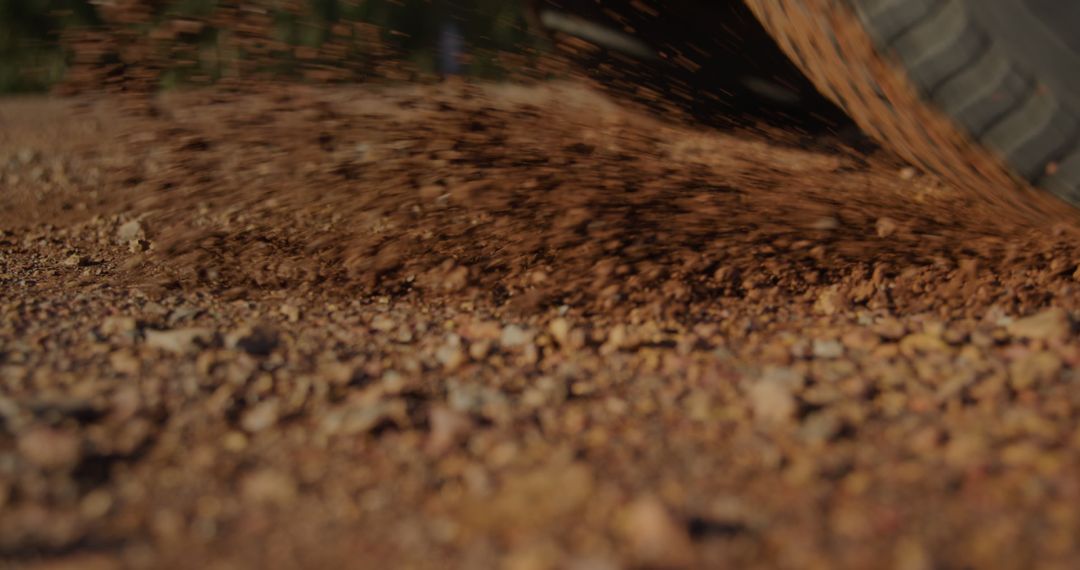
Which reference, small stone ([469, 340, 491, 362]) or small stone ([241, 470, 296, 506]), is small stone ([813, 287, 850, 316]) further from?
small stone ([241, 470, 296, 506])

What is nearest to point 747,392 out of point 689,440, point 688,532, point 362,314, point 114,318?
point 689,440

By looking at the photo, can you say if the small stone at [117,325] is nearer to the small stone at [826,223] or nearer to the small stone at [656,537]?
the small stone at [656,537]

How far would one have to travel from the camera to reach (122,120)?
3148 mm

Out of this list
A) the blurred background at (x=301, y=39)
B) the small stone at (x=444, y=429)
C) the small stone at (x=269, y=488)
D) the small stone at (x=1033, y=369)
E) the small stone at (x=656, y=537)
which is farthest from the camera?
the blurred background at (x=301, y=39)

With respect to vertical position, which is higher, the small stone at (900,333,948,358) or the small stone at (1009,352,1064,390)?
the small stone at (1009,352,1064,390)

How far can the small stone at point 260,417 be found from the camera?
46.9 inches

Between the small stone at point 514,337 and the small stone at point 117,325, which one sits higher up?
the small stone at point 514,337

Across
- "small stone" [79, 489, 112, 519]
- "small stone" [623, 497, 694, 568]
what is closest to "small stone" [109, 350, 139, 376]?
"small stone" [79, 489, 112, 519]

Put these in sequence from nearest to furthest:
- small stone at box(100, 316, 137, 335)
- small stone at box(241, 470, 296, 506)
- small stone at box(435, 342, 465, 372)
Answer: small stone at box(241, 470, 296, 506), small stone at box(435, 342, 465, 372), small stone at box(100, 316, 137, 335)

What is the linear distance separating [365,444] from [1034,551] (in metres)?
0.78

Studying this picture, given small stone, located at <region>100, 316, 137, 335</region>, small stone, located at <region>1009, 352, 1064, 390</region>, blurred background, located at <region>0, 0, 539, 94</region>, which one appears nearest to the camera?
small stone, located at <region>1009, 352, 1064, 390</region>

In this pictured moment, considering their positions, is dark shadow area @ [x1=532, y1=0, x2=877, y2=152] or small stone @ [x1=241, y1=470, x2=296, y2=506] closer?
small stone @ [x1=241, y1=470, x2=296, y2=506]

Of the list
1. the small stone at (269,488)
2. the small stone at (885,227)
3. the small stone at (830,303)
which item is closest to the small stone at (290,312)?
the small stone at (269,488)

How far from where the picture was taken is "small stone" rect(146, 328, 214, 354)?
144 cm
